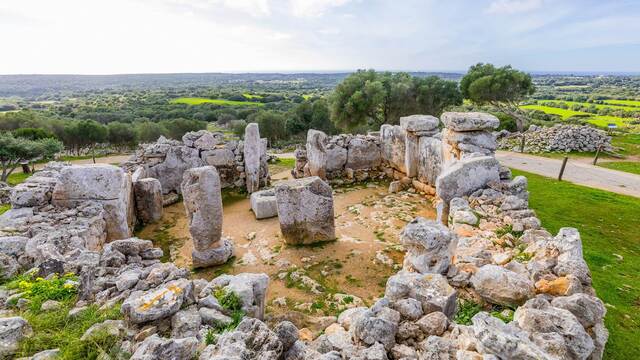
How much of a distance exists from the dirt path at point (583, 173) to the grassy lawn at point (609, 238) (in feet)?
5.52

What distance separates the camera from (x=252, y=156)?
13625 mm

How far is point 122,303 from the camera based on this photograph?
4215 millimetres

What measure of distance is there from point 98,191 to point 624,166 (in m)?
25.0

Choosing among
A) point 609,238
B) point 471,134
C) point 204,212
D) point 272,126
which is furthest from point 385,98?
point 204,212

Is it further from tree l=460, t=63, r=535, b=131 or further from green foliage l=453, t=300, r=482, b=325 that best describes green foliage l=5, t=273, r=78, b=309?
tree l=460, t=63, r=535, b=131

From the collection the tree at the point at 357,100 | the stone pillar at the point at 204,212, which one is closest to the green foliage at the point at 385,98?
the tree at the point at 357,100

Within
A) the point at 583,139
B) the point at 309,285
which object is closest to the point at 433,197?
the point at 309,285

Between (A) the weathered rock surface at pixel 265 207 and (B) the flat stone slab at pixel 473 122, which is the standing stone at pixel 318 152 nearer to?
(A) the weathered rock surface at pixel 265 207

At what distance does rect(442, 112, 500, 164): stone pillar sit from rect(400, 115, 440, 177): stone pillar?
86.2 inches

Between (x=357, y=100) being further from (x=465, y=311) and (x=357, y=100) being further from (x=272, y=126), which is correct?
(x=465, y=311)

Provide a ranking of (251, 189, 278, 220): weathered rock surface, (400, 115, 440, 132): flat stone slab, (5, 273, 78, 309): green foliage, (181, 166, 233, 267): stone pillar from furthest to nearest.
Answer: (400, 115, 440, 132): flat stone slab
(251, 189, 278, 220): weathered rock surface
(181, 166, 233, 267): stone pillar
(5, 273, 78, 309): green foliage

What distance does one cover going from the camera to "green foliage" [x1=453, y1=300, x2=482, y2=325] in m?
4.45

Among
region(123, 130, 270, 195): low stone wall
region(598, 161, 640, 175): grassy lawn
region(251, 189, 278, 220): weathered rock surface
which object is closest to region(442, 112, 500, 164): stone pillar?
region(251, 189, 278, 220): weathered rock surface

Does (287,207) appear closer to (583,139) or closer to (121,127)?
(583,139)
